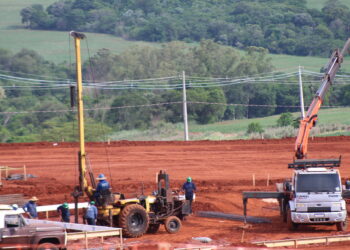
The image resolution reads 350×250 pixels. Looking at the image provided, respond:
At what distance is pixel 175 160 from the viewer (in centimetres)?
4812

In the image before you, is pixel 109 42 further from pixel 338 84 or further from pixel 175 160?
pixel 175 160

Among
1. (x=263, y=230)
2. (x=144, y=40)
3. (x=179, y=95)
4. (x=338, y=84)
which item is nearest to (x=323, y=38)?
(x=144, y=40)

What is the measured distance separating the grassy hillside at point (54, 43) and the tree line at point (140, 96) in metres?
16.8

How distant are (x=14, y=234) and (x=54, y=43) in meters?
128

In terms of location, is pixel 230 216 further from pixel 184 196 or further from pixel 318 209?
pixel 318 209

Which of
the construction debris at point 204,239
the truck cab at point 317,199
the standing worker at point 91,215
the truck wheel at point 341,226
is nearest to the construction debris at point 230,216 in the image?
the truck cab at point 317,199

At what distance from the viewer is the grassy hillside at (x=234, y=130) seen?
6938cm

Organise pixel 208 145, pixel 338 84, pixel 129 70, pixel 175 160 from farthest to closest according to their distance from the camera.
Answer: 1. pixel 129 70
2. pixel 338 84
3. pixel 208 145
4. pixel 175 160

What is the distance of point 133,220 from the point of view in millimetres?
25094

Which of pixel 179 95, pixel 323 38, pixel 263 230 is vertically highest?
pixel 323 38

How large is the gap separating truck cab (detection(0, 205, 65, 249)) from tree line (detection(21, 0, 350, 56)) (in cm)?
11837

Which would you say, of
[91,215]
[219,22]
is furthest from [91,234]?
[219,22]

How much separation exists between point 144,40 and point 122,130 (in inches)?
2577

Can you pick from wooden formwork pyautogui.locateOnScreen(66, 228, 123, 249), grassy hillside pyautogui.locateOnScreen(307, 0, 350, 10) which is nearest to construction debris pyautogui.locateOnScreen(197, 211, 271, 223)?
wooden formwork pyautogui.locateOnScreen(66, 228, 123, 249)
